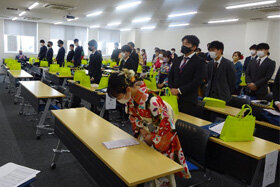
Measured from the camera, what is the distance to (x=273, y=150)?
6.04 feet

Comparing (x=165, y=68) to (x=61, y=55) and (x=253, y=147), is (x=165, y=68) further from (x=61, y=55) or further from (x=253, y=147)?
(x=61, y=55)

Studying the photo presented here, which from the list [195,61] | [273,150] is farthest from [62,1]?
[273,150]

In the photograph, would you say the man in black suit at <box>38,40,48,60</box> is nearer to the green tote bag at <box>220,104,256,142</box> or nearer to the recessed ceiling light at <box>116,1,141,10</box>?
the recessed ceiling light at <box>116,1,141,10</box>

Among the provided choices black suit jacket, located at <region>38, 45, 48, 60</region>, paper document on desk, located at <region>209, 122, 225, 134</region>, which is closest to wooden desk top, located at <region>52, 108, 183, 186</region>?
paper document on desk, located at <region>209, 122, 225, 134</region>

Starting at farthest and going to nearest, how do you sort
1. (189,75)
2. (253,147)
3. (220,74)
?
(220,74) → (189,75) → (253,147)

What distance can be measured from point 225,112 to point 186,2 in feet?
14.2

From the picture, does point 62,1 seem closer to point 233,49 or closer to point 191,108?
point 191,108

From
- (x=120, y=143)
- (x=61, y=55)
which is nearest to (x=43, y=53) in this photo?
(x=61, y=55)

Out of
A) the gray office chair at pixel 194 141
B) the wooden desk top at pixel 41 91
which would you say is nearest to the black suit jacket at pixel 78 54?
the wooden desk top at pixel 41 91

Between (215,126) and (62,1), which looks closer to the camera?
(215,126)

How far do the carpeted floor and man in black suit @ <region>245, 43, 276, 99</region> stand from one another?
7.31ft

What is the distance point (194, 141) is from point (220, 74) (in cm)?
157

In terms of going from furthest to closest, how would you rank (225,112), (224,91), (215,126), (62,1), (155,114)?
1. (62,1)
2. (224,91)
3. (225,112)
4. (215,126)
5. (155,114)

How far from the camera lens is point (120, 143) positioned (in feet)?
5.78
